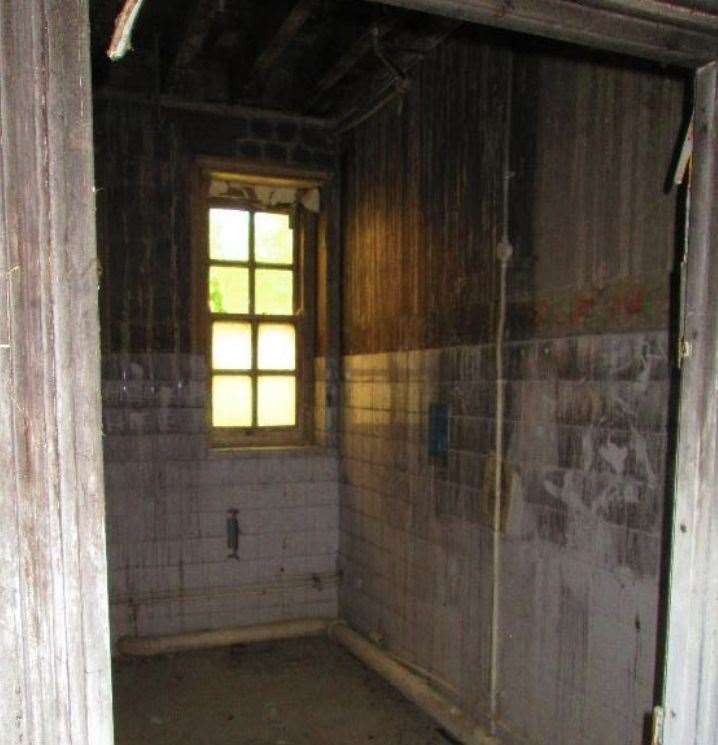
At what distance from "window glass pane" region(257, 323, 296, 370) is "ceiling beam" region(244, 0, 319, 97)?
154 centimetres

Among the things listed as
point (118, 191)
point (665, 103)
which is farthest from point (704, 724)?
point (118, 191)

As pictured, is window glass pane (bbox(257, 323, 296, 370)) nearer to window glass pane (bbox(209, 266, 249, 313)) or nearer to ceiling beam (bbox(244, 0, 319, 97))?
window glass pane (bbox(209, 266, 249, 313))

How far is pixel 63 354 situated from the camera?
0.84m

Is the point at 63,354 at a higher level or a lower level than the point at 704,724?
higher

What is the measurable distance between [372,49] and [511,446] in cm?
222

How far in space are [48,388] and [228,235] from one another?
3758 mm

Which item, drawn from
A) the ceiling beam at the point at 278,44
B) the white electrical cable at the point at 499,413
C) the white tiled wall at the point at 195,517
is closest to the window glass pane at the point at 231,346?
the white tiled wall at the point at 195,517

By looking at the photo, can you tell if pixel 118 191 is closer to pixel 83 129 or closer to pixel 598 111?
pixel 598 111

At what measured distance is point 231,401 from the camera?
175 inches

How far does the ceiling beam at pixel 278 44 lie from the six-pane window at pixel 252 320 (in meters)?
0.83

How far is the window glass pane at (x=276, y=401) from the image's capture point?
14.9ft

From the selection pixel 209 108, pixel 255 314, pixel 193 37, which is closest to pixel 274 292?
pixel 255 314

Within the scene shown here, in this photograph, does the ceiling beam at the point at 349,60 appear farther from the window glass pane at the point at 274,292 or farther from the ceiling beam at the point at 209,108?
the window glass pane at the point at 274,292

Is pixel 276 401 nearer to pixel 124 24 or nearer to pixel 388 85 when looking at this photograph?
pixel 388 85
